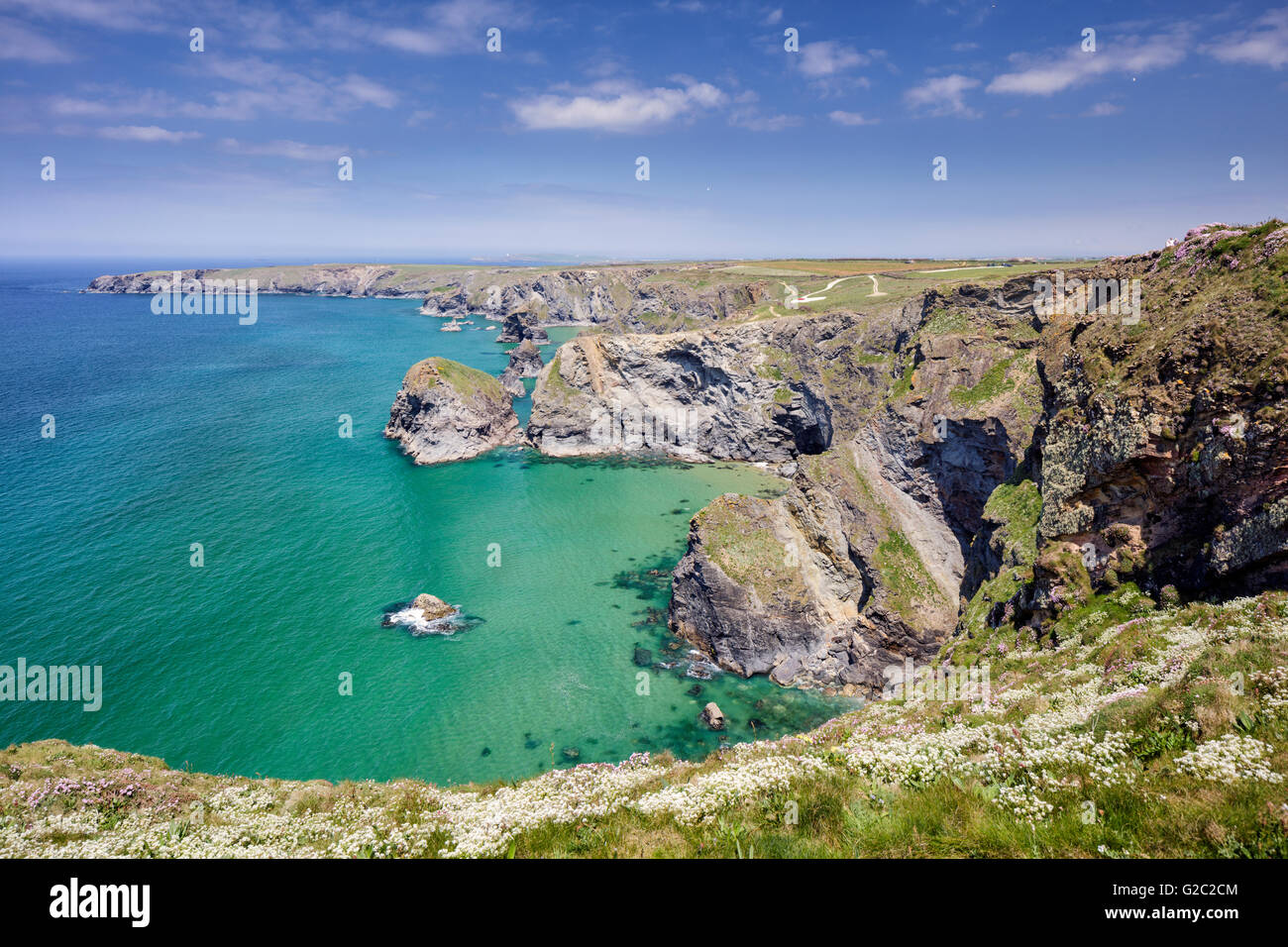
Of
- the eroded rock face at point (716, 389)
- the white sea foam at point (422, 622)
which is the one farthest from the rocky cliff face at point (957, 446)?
the white sea foam at point (422, 622)

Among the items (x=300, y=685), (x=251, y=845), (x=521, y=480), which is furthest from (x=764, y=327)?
(x=251, y=845)

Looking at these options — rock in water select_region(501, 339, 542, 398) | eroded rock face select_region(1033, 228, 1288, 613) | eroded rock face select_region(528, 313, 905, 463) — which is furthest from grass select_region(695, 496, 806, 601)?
rock in water select_region(501, 339, 542, 398)

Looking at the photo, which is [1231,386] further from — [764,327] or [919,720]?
[764,327]

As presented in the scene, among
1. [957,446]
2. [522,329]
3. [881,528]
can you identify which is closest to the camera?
[957,446]

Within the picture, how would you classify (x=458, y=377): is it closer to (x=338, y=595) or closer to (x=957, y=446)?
(x=338, y=595)

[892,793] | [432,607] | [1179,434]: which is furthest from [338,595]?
[1179,434]

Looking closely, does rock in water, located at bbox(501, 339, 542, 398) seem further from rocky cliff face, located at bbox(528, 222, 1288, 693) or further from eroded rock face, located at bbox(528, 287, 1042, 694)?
eroded rock face, located at bbox(528, 287, 1042, 694)

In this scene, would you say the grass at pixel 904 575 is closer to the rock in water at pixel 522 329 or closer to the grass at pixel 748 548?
the grass at pixel 748 548
